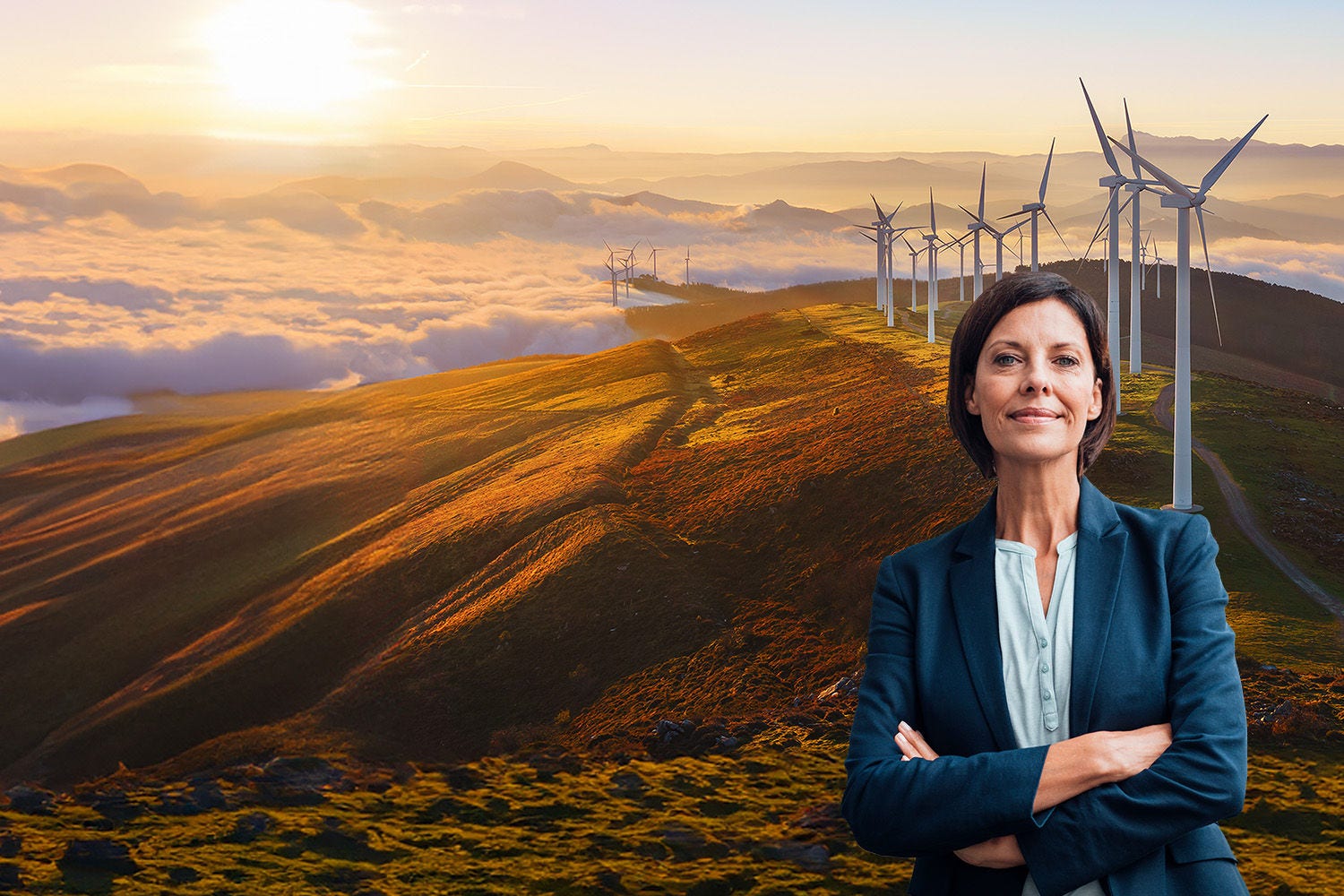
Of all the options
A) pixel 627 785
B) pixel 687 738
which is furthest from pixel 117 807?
pixel 687 738

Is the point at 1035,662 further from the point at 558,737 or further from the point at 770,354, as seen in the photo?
the point at 770,354

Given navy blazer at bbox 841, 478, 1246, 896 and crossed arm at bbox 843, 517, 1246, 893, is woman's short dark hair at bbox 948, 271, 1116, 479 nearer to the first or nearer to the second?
navy blazer at bbox 841, 478, 1246, 896

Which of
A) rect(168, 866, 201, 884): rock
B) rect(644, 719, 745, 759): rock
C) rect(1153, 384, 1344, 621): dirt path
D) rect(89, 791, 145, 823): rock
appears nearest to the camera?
rect(168, 866, 201, 884): rock

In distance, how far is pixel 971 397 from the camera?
17.6ft

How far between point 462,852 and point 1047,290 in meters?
31.2

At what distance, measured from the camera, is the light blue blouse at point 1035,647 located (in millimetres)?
5102

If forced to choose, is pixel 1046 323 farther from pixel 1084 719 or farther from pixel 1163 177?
pixel 1163 177

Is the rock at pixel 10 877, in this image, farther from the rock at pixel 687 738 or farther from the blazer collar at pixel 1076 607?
the blazer collar at pixel 1076 607

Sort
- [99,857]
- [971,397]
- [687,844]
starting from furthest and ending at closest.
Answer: [99,857] < [687,844] < [971,397]

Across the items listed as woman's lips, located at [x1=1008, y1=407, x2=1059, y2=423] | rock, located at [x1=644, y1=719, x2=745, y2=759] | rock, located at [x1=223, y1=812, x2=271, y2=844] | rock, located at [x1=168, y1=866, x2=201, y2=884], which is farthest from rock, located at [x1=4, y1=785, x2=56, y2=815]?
woman's lips, located at [x1=1008, y1=407, x2=1059, y2=423]

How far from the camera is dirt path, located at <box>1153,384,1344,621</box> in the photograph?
38406 mm

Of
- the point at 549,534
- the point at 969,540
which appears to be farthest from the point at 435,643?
the point at 969,540

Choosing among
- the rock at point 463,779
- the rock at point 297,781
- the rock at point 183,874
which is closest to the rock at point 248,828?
the rock at point 297,781

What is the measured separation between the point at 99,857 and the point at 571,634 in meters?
19.5
